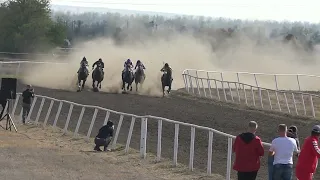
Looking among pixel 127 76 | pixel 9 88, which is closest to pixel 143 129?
pixel 9 88

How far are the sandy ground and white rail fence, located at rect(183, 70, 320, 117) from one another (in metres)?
11.0

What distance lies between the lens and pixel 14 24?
3130 inches

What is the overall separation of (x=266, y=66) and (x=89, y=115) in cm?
3477

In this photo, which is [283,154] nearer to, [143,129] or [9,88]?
[143,129]

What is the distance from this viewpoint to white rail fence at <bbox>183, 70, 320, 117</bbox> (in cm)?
2840

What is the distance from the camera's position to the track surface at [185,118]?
58.0 feet

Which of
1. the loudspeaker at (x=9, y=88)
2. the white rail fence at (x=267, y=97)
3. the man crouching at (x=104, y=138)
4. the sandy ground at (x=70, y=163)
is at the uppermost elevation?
the loudspeaker at (x=9, y=88)

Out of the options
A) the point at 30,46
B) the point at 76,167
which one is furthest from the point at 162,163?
the point at 30,46

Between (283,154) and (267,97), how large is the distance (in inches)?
847

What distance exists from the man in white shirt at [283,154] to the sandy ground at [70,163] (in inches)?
111

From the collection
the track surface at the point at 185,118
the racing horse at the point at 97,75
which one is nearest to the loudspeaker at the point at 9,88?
the track surface at the point at 185,118

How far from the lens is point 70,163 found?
1548cm

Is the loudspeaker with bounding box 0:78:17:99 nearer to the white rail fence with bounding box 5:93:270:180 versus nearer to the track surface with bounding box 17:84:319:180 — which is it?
the white rail fence with bounding box 5:93:270:180

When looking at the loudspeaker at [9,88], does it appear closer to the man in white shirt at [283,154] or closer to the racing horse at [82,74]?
the man in white shirt at [283,154]
